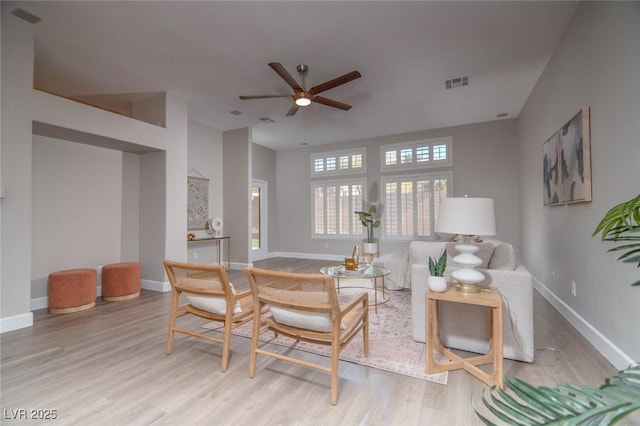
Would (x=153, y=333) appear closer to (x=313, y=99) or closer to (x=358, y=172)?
(x=313, y=99)

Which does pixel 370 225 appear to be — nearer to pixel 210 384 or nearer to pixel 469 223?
pixel 469 223

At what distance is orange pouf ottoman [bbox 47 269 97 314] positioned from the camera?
3.45 m

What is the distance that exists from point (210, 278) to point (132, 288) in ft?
8.90

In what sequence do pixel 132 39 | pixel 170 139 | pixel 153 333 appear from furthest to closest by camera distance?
pixel 170 139, pixel 132 39, pixel 153 333

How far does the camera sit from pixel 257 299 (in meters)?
2.07

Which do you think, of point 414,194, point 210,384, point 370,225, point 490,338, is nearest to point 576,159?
point 490,338

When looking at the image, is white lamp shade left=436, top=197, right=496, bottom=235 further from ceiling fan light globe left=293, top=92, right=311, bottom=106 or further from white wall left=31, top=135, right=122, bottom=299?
white wall left=31, top=135, right=122, bottom=299

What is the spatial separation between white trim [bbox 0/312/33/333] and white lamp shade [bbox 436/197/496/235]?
420cm

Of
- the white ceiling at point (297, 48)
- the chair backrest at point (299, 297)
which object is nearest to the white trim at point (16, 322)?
the chair backrest at point (299, 297)

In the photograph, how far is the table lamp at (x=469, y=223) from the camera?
206cm

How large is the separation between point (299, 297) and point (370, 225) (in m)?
5.36

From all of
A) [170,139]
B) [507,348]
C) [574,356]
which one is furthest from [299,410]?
[170,139]

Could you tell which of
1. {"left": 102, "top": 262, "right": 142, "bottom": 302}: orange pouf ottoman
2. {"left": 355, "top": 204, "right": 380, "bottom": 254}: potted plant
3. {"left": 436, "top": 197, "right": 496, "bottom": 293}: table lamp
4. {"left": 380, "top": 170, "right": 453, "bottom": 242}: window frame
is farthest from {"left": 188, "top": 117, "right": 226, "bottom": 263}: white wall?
{"left": 436, "top": 197, "right": 496, "bottom": 293}: table lamp

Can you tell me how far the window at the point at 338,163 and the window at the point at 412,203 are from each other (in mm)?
821
